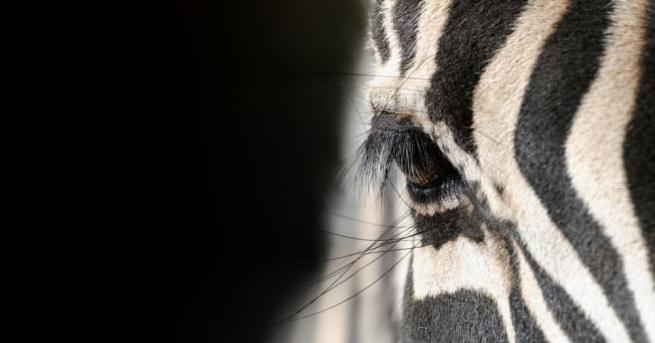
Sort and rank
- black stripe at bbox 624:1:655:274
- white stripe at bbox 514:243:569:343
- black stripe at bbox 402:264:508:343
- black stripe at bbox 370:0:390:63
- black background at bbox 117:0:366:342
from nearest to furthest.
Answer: black stripe at bbox 624:1:655:274
white stripe at bbox 514:243:569:343
black stripe at bbox 402:264:508:343
black stripe at bbox 370:0:390:63
black background at bbox 117:0:366:342

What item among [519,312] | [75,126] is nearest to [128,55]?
[75,126]

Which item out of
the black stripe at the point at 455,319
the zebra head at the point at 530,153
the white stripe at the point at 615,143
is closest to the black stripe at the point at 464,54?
the zebra head at the point at 530,153

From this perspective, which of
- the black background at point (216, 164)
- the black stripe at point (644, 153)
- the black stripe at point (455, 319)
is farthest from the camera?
the black background at point (216, 164)

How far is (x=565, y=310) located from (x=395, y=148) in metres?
0.32

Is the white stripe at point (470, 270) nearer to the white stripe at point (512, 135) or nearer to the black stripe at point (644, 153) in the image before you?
the white stripe at point (512, 135)

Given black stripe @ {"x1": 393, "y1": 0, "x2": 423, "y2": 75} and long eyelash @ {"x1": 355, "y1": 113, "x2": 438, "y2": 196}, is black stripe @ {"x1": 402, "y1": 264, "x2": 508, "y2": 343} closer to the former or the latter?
long eyelash @ {"x1": 355, "y1": 113, "x2": 438, "y2": 196}

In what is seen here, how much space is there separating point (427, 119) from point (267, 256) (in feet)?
4.93

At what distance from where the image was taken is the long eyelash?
919mm

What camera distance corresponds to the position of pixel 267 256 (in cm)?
230

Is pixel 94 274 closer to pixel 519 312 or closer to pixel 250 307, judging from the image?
pixel 250 307

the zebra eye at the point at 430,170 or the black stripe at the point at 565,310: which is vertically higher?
the zebra eye at the point at 430,170

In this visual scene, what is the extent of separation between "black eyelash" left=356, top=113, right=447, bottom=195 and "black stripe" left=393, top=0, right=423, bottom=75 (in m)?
0.08

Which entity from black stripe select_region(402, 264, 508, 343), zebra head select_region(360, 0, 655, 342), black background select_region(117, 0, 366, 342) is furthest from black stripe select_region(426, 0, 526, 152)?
black background select_region(117, 0, 366, 342)

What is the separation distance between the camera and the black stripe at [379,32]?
3.38 ft
